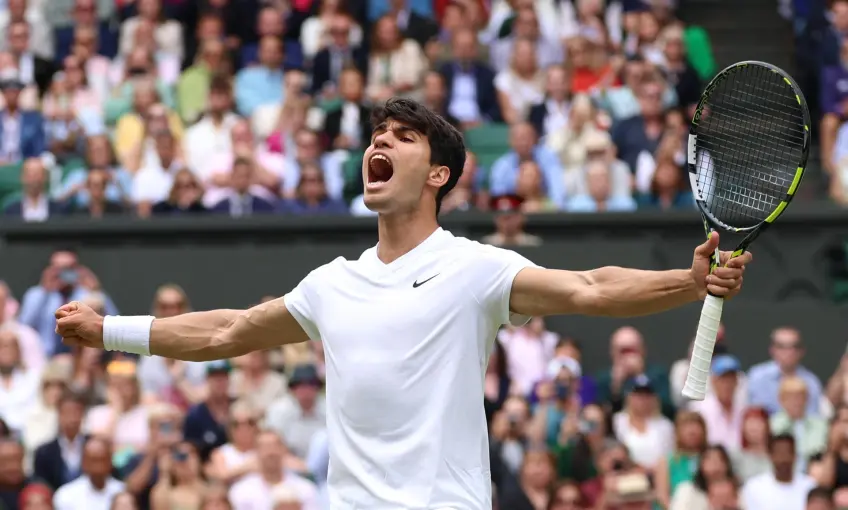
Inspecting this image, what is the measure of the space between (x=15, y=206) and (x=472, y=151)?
339 cm

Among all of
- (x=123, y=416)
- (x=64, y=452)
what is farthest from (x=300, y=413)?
(x=64, y=452)

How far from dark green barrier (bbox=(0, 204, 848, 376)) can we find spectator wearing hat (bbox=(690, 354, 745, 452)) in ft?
3.09

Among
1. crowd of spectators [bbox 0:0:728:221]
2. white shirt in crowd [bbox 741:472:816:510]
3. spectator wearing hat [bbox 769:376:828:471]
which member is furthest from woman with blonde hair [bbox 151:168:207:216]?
white shirt in crowd [bbox 741:472:816:510]

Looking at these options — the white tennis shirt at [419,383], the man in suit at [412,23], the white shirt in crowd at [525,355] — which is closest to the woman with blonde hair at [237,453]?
the white shirt in crowd at [525,355]

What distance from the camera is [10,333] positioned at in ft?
38.0

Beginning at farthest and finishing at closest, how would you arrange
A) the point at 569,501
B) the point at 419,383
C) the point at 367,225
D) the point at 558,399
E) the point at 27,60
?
the point at 27,60, the point at 367,225, the point at 558,399, the point at 569,501, the point at 419,383

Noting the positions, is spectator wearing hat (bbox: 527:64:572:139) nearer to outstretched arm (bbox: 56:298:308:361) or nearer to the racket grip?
outstretched arm (bbox: 56:298:308:361)

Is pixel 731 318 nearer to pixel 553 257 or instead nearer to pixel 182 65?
pixel 553 257

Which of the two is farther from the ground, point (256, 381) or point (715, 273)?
point (715, 273)

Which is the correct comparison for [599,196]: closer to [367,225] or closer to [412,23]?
[367,225]

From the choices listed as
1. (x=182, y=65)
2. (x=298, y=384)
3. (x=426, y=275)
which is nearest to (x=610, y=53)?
(x=182, y=65)

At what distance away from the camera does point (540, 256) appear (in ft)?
39.7

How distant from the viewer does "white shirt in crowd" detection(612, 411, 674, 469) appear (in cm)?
1053

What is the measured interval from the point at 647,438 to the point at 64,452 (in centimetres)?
353
